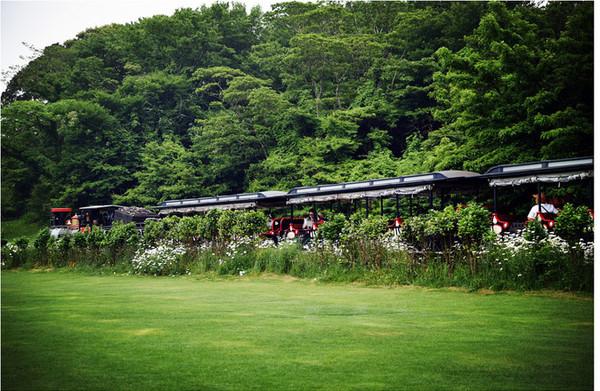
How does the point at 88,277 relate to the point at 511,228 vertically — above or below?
below

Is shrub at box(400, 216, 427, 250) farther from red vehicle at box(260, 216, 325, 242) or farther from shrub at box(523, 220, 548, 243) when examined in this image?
red vehicle at box(260, 216, 325, 242)

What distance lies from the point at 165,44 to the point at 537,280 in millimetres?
46285

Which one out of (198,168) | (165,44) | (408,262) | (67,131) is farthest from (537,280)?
(165,44)

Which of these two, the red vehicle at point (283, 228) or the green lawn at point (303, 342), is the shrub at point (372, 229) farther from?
the red vehicle at point (283, 228)

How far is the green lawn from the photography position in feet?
18.9

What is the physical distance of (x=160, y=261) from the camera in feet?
63.0

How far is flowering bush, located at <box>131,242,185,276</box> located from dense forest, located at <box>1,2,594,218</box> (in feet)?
37.5

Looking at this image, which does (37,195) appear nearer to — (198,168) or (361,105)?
(198,168)

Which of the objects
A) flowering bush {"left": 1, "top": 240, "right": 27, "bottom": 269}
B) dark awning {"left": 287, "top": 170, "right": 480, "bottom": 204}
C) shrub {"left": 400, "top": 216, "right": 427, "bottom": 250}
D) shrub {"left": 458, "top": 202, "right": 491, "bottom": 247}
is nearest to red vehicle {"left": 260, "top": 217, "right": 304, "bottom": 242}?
dark awning {"left": 287, "top": 170, "right": 480, "bottom": 204}

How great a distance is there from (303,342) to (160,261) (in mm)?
12546

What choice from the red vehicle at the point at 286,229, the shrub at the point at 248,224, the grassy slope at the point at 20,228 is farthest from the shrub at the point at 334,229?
the grassy slope at the point at 20,228

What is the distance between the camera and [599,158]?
282 inches

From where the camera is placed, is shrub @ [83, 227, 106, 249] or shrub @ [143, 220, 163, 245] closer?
shrub @ [143, 220, 163, 245]

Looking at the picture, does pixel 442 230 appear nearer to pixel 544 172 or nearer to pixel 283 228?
pixel 544 172
